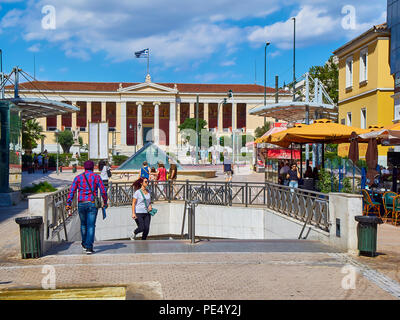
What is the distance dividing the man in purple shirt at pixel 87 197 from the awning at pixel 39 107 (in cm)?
1047

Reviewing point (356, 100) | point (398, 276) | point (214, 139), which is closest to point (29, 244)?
point (398, 276)

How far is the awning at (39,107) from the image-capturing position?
742 inches

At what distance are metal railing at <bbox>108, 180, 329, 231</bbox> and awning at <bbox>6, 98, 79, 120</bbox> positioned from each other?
4548mm

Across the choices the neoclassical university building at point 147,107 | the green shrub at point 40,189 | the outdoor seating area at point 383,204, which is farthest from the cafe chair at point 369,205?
the neoclassical university building at point 147,107

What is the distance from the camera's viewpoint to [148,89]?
94.2 m

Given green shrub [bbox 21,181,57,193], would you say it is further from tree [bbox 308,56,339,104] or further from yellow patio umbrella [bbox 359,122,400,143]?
tree [bbox 308,56,339,104]

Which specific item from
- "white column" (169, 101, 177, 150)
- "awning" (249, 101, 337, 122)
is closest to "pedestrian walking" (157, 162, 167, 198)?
"awning" (249, 101, 337, 122)

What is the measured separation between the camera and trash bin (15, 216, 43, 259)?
8.84 meters

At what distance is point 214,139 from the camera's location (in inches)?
2923

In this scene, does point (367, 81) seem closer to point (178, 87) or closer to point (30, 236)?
point (30, 236)

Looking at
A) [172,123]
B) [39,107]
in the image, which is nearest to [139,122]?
[172,123]

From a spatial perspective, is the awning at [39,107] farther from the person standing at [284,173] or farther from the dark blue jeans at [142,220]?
the person standing at [284,173]

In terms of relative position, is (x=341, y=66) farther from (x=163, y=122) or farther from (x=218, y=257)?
(x=163, y=122)
